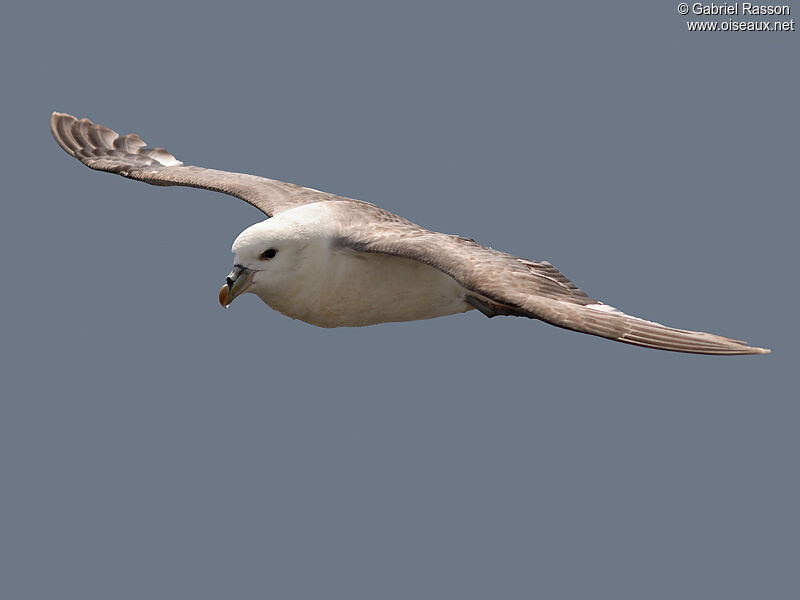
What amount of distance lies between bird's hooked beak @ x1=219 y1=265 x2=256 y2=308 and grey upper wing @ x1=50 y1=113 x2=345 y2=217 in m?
1.56

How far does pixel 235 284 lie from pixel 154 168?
342 centimetres

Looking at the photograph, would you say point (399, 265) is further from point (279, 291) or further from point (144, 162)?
point (144, 162)

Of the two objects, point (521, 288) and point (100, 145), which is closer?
point (521, 288)

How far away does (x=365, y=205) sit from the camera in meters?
16.1

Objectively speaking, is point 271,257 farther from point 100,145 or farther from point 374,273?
point 100,145

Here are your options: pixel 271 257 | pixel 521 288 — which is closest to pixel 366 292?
pixel 271 257

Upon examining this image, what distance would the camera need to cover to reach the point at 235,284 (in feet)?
48.1

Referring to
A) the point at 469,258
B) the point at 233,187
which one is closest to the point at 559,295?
the point at 469,258

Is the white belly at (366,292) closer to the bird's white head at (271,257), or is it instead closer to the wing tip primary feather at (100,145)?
the bird's white head at (271,257)

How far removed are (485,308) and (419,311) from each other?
69 cm

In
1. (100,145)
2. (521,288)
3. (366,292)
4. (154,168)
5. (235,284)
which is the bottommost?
(235,284)

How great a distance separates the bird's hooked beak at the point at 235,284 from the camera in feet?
48.0

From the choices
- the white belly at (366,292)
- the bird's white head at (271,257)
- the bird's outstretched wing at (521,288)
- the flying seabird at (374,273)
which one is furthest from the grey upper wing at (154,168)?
the white belly at (366,292)

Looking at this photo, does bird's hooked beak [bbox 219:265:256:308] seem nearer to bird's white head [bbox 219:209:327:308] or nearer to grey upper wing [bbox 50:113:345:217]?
bird's white head [bbox 219:209:327:308]
